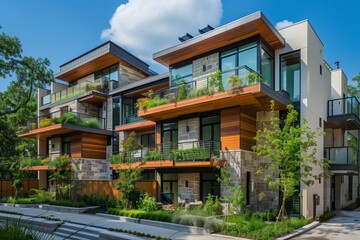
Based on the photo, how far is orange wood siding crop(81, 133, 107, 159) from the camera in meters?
24.4

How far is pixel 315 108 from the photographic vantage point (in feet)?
56.4

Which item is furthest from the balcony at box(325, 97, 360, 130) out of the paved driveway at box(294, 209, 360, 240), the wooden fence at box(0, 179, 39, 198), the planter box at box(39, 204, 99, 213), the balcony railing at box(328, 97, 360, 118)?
the wooden fence at box(0, 179, 39, 198)

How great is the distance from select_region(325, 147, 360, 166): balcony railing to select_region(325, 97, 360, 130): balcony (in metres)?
1.75

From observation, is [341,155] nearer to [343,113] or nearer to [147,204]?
[343,113]

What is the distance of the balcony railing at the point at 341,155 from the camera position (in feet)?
59.8

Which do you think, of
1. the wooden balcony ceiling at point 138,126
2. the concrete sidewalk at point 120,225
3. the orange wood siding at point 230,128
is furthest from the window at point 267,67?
the concrete sidewalk at point 120,225

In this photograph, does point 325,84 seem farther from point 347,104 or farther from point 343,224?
point 343,224

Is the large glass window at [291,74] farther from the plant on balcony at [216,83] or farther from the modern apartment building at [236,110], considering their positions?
the plant on balcony at [216,83]

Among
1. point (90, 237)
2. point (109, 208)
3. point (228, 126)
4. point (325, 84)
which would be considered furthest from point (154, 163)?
point (325, 84)

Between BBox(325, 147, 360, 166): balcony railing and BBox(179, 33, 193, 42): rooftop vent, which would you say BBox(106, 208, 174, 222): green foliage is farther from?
BBox(179, 33, 193, 42): rooftop vent

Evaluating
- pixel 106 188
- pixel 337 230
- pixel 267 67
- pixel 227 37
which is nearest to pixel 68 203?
pixel 106 188

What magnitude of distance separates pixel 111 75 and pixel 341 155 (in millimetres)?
18463

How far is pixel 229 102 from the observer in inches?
607

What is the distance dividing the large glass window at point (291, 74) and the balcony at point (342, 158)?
194 inches
